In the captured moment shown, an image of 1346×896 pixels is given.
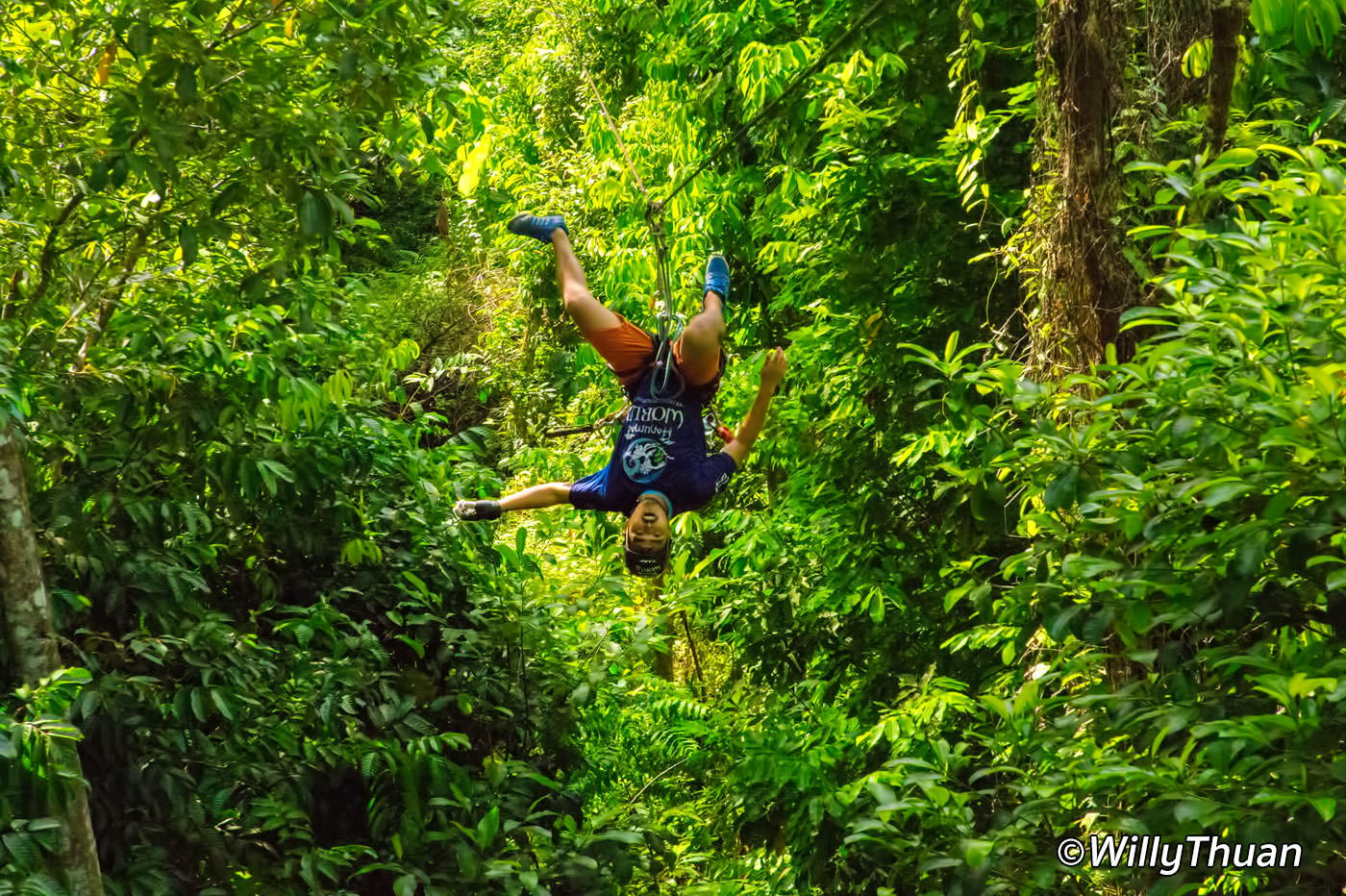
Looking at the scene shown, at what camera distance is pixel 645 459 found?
465cm

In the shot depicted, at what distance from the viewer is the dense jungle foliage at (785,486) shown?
8.89ft

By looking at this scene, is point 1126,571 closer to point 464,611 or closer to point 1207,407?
point 1207,407

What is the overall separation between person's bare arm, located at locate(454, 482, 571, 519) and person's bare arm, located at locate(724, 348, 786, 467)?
0.63m

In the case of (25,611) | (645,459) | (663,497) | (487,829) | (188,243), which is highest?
(188,243)

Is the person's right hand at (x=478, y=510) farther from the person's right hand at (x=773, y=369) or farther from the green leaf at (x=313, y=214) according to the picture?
the green leaf at (x=313, y=214)

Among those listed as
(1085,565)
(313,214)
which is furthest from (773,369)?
(1085,565)

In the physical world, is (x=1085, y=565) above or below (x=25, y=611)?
above

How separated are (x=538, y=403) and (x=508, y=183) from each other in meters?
1.76

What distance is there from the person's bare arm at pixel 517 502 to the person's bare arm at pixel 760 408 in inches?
24.6

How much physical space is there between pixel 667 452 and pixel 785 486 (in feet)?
9.56

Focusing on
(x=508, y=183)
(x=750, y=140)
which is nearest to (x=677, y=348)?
(x=750, y=140)

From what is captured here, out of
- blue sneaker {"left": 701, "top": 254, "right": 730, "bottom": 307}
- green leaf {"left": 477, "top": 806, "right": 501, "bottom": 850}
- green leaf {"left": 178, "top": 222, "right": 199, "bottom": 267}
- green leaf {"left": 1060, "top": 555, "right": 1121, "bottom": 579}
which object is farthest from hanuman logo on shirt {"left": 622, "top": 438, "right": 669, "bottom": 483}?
green leaf {"left": 1060, "top": 555, "right": 1121, "bottom": 579}

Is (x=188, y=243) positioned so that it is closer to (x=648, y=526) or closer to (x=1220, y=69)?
(x=648, y=526)

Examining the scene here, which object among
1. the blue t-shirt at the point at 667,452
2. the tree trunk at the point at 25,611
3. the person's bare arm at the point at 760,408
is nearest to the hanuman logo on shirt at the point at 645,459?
the blue t-shirt at the point at 667,452
